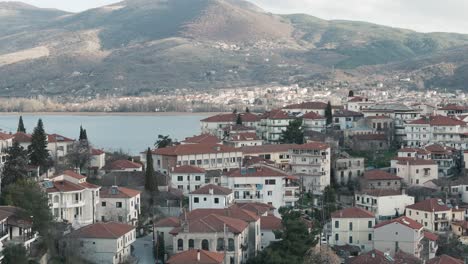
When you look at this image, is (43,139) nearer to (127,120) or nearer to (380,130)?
(380,130)

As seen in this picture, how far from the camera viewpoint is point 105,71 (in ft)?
521

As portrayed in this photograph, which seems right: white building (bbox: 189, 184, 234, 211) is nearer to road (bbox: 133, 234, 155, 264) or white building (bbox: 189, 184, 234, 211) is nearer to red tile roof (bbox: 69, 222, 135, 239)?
road (bbox: 133, 234, 155, 264)

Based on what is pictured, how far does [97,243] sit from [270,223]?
16.6 feet

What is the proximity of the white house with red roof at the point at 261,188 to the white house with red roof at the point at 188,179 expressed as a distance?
1429 millimetres

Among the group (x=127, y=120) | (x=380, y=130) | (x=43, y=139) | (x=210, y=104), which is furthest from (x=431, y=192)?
(x=210, y=104)

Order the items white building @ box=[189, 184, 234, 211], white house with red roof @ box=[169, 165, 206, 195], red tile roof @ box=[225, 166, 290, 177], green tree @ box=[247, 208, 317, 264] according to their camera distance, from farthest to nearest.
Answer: white house with red roof @ box=[169, 165, 206, 195] < red tile roof @ box=[225, 166, 290, 177] < white building @ box=[189, 184, 234, 211] < green tree @ box=[247, 208, 317, 264]

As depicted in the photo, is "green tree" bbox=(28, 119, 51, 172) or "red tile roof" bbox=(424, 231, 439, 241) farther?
"green tree" bbox=(28, 119, 51, 172)

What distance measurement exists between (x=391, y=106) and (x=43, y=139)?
21.3 metres

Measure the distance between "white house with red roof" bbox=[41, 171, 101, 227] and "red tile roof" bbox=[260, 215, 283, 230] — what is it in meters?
4.58

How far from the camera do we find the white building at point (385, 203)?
29.2 metres

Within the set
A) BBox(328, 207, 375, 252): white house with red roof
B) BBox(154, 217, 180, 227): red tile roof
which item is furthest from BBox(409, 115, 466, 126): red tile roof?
BBox(154, 217, 180, 227): red tile roof

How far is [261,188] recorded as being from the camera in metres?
29.5

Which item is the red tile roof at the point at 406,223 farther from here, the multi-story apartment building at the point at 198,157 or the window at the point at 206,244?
the multi-story apartment building at the point at 198,157

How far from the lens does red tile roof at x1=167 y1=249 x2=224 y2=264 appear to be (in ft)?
68.5
